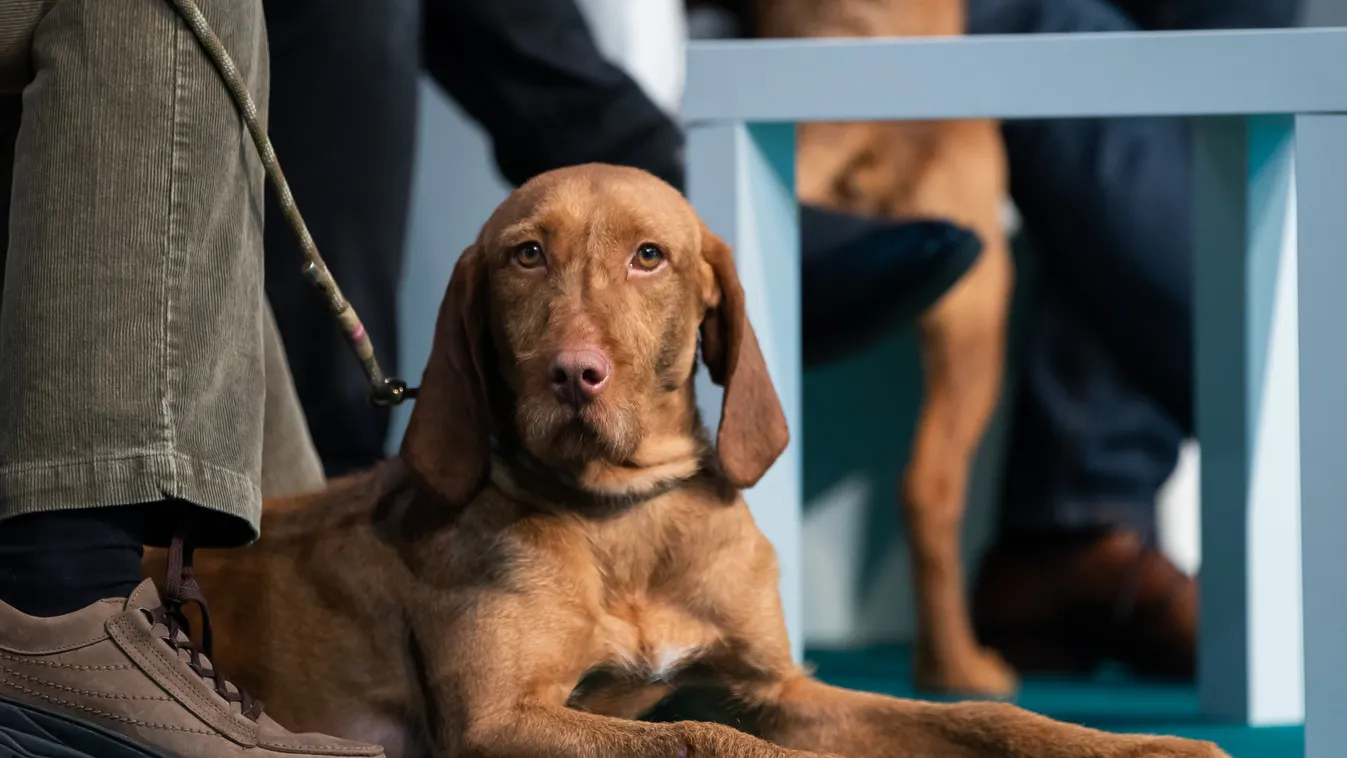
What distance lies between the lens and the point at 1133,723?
2.16 m

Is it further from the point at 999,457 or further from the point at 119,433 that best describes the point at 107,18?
the point at 999,457

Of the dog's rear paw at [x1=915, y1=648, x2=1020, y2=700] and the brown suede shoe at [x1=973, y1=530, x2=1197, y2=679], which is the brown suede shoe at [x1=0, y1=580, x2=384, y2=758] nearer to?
the dog's rear paw at [x1=915, y1=648, x2=1020, y2=700]

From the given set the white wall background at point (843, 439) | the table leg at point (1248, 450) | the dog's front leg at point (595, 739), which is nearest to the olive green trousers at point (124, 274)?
the dog's front leg at point (595, 739)

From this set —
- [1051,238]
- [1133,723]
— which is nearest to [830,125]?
[1051,238]

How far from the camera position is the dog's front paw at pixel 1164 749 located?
1.50 metres

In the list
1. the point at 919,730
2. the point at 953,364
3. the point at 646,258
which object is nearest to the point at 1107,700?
the point at 953,364

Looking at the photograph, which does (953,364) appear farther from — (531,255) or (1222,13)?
(531,255)

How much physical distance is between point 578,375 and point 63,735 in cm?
61

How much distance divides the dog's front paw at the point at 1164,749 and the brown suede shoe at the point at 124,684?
2.60ft

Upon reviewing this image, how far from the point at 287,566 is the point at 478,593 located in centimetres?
31

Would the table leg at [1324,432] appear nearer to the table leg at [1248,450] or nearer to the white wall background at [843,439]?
the table leg at [1248,450]

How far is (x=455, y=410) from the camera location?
5.36 ft

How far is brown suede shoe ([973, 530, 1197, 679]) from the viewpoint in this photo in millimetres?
3164

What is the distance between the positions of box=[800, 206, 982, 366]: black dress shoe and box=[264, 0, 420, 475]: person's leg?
2.73 feet
